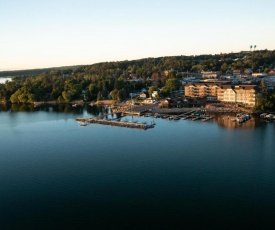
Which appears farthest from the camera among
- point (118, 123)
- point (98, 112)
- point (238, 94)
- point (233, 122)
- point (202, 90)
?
point (202, 90)

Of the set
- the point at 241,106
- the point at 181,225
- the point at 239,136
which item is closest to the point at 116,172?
the point at 181,225

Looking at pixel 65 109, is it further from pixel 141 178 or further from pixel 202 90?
pixel 141 178

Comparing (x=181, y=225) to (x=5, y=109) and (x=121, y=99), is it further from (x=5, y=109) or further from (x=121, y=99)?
(x=5, y=109)

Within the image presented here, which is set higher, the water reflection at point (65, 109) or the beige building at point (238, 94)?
the beige building at point (238, 94)

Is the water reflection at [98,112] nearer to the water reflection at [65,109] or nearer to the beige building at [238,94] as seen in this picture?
the water reflection at [65,109]

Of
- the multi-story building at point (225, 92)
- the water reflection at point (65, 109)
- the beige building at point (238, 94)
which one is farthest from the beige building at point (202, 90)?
the water reflection at point (65, 109)

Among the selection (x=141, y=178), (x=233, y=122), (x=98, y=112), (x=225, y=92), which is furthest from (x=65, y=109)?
(x=141, y=178)

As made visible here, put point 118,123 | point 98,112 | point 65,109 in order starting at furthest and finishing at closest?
point 65,109 → point 98,112 → point 118,123
